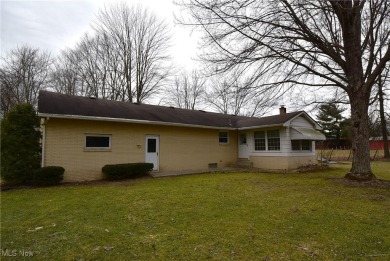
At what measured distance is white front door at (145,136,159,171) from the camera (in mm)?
14414

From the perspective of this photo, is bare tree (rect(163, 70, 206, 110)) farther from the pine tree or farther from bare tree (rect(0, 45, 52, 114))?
the pine tree

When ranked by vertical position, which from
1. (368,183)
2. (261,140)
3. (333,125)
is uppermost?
(333,125)

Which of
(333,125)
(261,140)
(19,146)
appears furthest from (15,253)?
(333,125)

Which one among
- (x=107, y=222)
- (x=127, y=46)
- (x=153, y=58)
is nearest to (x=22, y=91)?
(x=127, y=46)

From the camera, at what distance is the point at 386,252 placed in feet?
12.6

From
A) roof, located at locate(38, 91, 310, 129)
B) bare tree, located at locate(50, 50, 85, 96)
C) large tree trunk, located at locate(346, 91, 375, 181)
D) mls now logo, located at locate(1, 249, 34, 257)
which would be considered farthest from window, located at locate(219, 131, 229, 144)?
bare tree, located at locate(50, 50, 85, 96)

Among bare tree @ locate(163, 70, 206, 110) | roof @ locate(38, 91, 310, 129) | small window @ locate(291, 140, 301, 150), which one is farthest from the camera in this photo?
bare tree @ locate(163, 70, 206, 110)

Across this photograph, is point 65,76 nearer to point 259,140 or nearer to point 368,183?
point 259,140

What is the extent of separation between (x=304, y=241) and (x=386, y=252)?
119cm

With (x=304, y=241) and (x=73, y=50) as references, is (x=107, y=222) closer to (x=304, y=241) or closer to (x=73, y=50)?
(x=304, y=241)

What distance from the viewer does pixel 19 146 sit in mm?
10492

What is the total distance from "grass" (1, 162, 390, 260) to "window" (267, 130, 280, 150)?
25.3ft

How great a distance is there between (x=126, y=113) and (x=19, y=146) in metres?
5.33

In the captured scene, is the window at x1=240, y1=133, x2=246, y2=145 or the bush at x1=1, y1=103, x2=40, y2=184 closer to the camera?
the bush at x1=1, y1=103, x2=40, y2=184
